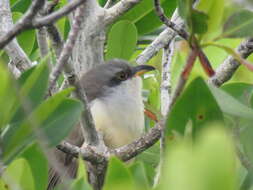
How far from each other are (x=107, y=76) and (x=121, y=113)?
1.98ft

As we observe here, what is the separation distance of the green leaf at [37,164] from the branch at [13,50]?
82cm

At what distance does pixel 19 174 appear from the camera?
7.05ft

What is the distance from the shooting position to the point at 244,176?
220 cm

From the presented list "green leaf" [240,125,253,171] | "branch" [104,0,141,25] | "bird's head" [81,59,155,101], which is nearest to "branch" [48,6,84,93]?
"green leaf" [240,125,253,171]

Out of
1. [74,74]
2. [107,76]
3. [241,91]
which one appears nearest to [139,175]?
[74,74]

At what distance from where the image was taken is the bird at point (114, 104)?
4.29 metres

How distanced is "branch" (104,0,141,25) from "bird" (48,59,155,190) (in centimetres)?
43

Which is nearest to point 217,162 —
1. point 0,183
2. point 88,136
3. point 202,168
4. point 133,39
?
point 202,168

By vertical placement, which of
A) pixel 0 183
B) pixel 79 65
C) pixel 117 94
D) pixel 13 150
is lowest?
pixel 117 94

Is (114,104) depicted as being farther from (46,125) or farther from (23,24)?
(23,24)

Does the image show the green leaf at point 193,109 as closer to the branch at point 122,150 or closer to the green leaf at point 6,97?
the green leaf at point 6,97

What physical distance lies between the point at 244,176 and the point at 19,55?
1472 millimetres

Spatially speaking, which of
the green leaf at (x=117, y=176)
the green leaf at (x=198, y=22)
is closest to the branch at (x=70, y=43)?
the green leaf at (x=198, y=22)

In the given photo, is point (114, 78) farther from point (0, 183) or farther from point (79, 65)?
point (0, 183)
